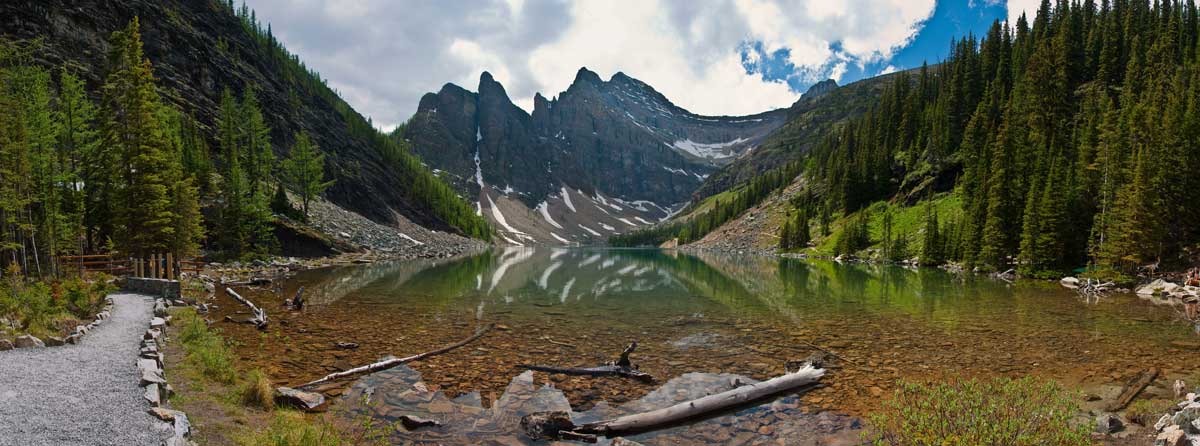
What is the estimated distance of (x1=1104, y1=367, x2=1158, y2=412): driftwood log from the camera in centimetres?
1114

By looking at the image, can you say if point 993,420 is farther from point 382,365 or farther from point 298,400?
point 382,365

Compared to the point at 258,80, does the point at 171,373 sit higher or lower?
lower

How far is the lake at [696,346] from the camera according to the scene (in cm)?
1152

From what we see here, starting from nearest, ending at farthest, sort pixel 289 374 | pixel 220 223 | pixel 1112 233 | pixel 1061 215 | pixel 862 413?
pixel 862 413 < pixel 289 374 < pixel 1112 233 < pixel 1061 215 < pixel 220 223

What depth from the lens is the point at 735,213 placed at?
190 meters

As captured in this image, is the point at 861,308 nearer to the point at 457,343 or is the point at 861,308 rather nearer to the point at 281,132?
the point at 457,343

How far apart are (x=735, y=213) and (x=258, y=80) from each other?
15425cm

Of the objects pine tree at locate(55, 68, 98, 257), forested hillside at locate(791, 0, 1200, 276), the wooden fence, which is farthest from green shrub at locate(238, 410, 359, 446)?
forested hillside at locate(791, 0, 1200, 276)

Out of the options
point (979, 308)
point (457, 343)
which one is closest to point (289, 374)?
point (457, 343)

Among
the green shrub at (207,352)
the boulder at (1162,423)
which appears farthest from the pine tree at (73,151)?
the boulder at (1162,423)

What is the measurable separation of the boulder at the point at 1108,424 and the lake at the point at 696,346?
11.1 ft

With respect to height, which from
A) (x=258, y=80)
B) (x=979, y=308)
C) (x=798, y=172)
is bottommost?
(x=979, y=308)

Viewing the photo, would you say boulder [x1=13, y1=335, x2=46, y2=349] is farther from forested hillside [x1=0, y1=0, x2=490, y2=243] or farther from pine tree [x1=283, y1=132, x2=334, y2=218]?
pine tree [x1=283, y1=132, x2=334, y2=218]

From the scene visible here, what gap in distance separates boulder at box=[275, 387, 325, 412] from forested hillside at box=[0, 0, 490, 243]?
44195mm
